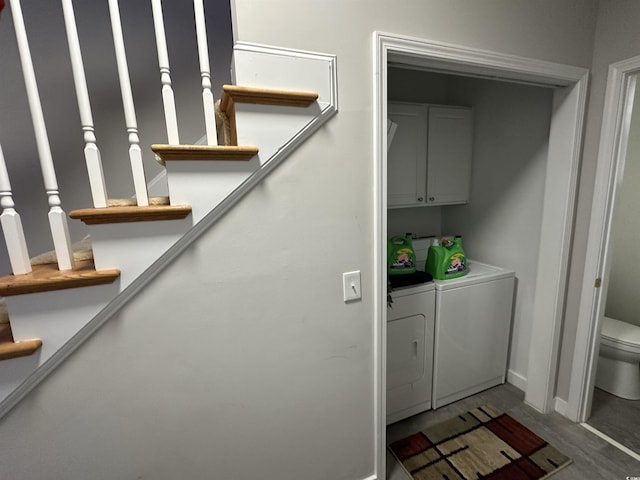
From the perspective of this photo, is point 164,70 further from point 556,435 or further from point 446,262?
point 556,435

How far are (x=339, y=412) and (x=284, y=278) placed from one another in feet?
2.24

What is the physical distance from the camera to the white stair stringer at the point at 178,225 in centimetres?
85

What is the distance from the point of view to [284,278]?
3.61 feet

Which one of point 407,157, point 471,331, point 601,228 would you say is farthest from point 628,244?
point 407,157

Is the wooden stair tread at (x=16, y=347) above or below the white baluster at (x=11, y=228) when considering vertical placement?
below

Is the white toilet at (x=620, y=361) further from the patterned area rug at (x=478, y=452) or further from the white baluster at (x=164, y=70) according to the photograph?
the white baluster at (x=164, y=70)

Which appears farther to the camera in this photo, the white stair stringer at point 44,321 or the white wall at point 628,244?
the white wall at point 628,244

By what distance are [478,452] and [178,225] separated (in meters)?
1.95

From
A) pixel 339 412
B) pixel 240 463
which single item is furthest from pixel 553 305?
pixel 240 463

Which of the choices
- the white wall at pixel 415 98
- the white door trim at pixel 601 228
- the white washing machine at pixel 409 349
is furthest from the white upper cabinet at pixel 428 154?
the white door trim at pixel 601 228

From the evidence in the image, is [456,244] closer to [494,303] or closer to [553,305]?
[494,303]

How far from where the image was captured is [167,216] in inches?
35.8

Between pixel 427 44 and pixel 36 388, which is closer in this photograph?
pixel 36 388

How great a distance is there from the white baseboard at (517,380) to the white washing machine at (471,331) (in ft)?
0.36
